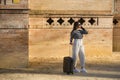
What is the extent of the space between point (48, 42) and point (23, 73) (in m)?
4.77

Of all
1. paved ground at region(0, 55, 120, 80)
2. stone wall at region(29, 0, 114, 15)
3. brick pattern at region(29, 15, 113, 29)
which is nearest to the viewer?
paved ground at region(0, 55, 120, 80)

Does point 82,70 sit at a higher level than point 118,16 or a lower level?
lower

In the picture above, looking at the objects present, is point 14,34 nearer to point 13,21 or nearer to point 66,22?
point 13,21

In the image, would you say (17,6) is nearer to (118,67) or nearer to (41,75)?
(41,75)

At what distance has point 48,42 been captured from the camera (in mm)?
18172

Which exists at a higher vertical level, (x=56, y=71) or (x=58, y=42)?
(x=58, y=42)

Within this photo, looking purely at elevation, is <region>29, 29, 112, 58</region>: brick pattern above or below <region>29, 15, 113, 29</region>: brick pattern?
below

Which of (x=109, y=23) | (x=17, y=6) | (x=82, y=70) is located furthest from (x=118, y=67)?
(x=17, y=6)

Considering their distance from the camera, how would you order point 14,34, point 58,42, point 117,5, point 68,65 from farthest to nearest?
1. point 117,5
2. point 58,42
3. point 14,34
4. point 68,65

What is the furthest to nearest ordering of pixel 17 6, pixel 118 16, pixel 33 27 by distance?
pixel 118 16 < pixel 33 27 < pixel 17 6

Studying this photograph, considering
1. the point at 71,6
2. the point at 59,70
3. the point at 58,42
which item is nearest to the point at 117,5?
the point at 71,6

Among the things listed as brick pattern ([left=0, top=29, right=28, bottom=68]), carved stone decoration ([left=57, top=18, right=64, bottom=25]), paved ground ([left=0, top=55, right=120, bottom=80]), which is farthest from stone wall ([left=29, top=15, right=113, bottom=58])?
brick pattern ([left=0, top=29, right=28, bottom=68])

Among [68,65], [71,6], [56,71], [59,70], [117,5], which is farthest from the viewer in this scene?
[117,5]

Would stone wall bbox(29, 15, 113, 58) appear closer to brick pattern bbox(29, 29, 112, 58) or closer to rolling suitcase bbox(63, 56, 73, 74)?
brick pattern bbox(29, 29, 112, 58)
